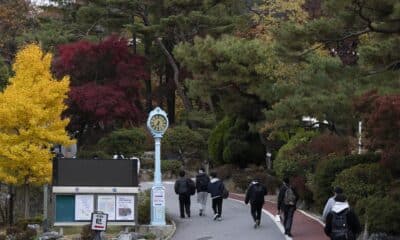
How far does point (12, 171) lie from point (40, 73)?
3.60 metres

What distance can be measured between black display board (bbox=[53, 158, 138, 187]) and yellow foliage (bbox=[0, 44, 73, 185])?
229 cm

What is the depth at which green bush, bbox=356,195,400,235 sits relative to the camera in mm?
15648

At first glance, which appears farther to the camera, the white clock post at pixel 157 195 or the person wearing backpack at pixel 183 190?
the person wearing backpack at pixel 183 190

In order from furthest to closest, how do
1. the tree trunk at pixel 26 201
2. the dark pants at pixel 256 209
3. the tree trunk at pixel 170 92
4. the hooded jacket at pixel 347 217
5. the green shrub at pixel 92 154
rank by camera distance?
the tree trunk at pixel 170 92, the green shrub at pixel 92 154, the tree trunk at pixel 26 201, the dark pants at pixel 256 209, the hooded jacket at pixel 347 217

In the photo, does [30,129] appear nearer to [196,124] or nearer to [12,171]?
[12,171]

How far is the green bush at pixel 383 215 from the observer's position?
1565 centimetres

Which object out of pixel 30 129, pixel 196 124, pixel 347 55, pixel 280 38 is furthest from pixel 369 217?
pixel 196 124

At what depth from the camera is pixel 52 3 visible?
1885 inches

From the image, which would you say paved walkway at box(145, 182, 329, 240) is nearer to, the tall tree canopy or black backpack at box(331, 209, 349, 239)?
black backpack at box(331, 209, 349, 239)

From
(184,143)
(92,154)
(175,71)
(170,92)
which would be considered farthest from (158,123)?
(170,92)

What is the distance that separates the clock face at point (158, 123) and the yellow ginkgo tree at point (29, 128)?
3.85m

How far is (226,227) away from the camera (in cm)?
2119

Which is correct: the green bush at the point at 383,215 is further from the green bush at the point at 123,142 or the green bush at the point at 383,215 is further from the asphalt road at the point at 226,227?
the green bush at the point at 123,142

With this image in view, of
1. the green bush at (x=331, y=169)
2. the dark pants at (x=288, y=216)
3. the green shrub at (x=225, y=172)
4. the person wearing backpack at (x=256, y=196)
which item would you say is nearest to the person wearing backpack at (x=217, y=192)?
the person wearing backpack at (x=256, y=196)
